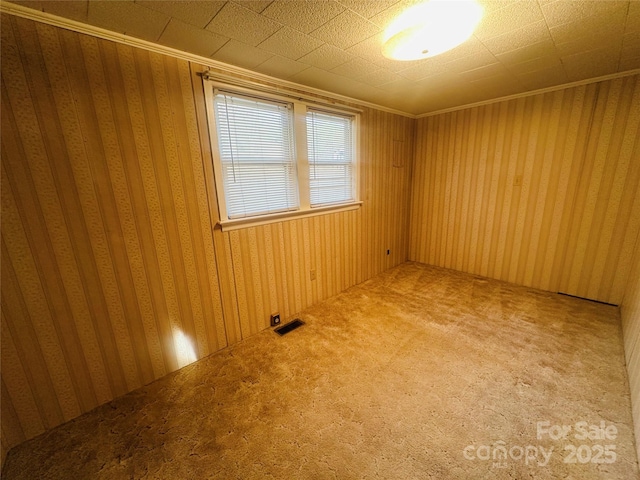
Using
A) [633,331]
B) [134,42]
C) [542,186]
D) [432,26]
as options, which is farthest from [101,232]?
[542,186]

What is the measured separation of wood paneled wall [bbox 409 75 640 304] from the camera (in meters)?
2.58

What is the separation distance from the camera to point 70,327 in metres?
1.59

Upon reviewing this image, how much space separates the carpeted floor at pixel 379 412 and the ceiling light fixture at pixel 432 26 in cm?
220

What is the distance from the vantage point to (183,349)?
81.7 inches

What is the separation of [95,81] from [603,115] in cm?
426

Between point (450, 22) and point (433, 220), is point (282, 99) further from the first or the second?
point (433, 220)

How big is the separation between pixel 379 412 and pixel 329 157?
2362 millimetres

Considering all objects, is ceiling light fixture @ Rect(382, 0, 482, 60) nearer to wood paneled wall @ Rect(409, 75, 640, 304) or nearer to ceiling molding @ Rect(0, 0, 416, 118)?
ceiling molding @ Rect(0, 0, 416, 118)

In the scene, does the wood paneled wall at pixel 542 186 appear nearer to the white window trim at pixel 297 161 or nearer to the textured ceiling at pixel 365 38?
the textured ceiling at pixel 365 38

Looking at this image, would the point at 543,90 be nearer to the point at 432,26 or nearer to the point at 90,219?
the point at 432,26

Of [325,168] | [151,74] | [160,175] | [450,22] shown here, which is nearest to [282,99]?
[325,168]

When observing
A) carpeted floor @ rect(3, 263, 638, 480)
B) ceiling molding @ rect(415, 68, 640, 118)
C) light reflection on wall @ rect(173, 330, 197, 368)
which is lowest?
carpeted floor @ rect(3, 263, 638, 480)

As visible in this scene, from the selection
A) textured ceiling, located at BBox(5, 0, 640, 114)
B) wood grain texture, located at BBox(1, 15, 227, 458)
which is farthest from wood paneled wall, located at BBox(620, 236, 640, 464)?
wood grain texture, located at BBox(1, 15, 227, 458)

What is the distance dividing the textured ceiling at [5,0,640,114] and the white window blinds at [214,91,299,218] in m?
0.29
